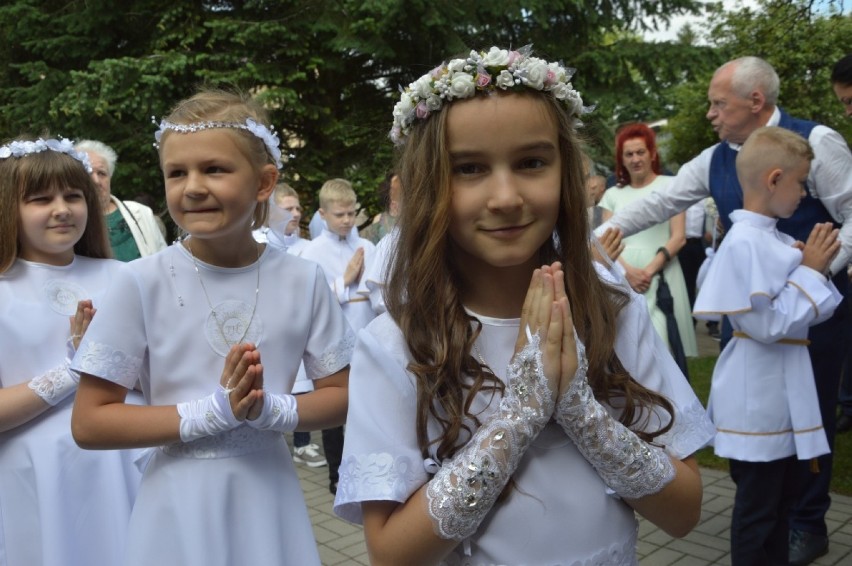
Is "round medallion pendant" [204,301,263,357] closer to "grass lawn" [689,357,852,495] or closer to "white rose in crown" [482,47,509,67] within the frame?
"white rose in crown" [482,47,509,67]

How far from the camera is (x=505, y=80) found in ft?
5.07

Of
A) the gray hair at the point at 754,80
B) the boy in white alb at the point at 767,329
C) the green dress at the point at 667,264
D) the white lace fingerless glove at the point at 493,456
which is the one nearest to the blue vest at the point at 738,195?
the gray hair at the point at 754,80

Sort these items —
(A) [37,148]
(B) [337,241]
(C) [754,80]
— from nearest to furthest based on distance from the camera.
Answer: (A) [37,148] → (C) [754,80] → (B) [337,241]

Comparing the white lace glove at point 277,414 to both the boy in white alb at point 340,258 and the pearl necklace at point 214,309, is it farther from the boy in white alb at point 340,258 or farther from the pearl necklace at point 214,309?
the boy in white alb at point 340,258

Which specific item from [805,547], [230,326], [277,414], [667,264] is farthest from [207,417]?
[667,264]

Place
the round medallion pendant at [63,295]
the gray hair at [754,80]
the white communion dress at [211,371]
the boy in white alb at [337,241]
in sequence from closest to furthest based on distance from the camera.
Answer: the white communion dress at [211,371], the round medallion pendant at [63,295], the gray hair at [754,80], the boy in white alb at [337,241]

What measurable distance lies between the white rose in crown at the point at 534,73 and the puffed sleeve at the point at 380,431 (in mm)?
590

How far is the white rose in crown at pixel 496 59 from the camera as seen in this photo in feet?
5.15

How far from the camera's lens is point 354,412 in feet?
5.11

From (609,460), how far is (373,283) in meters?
3.52

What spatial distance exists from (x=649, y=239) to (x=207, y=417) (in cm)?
425

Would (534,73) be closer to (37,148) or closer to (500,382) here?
(500,382)
